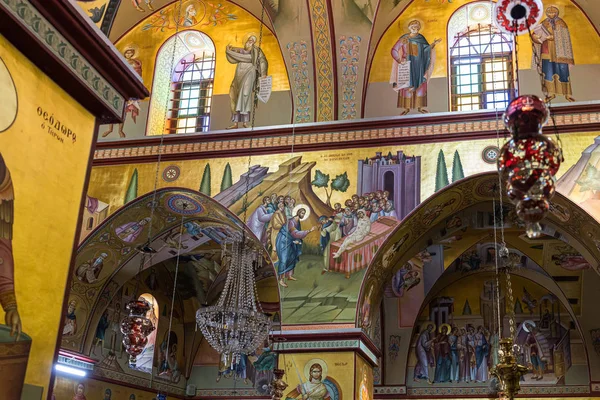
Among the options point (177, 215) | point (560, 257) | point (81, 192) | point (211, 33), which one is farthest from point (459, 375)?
point (81, 192)

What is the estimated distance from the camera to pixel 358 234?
1174 cm

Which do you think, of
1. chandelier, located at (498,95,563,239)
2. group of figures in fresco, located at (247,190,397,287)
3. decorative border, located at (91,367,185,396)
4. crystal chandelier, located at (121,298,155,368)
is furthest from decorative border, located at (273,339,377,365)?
chandelier, located at (498,95,563,239)

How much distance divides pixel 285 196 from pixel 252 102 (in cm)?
200

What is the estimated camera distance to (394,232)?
11.6 metres

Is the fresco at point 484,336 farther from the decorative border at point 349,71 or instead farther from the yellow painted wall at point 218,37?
the yellow painted wall at point 218,37

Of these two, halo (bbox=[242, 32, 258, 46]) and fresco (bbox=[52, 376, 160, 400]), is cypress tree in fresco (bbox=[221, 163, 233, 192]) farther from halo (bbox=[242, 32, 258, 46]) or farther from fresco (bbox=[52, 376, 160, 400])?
fresco (bbox=[52, 376, 160, 400])

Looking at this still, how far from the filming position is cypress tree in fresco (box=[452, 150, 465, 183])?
456 inches

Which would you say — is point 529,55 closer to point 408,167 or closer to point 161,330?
point 408,167

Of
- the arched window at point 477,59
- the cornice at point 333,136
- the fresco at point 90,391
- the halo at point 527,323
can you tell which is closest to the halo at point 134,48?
the cornice at point 333,136

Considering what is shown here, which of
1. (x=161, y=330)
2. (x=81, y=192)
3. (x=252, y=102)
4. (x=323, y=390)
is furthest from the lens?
(x=161, y=330)

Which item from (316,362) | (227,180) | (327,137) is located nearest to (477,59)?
(327,137)

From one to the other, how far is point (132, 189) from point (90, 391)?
15.2 ft

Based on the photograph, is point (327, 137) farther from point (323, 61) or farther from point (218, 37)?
point (218, 37)

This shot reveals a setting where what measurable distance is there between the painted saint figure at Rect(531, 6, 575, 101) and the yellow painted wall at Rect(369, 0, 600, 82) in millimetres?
121
